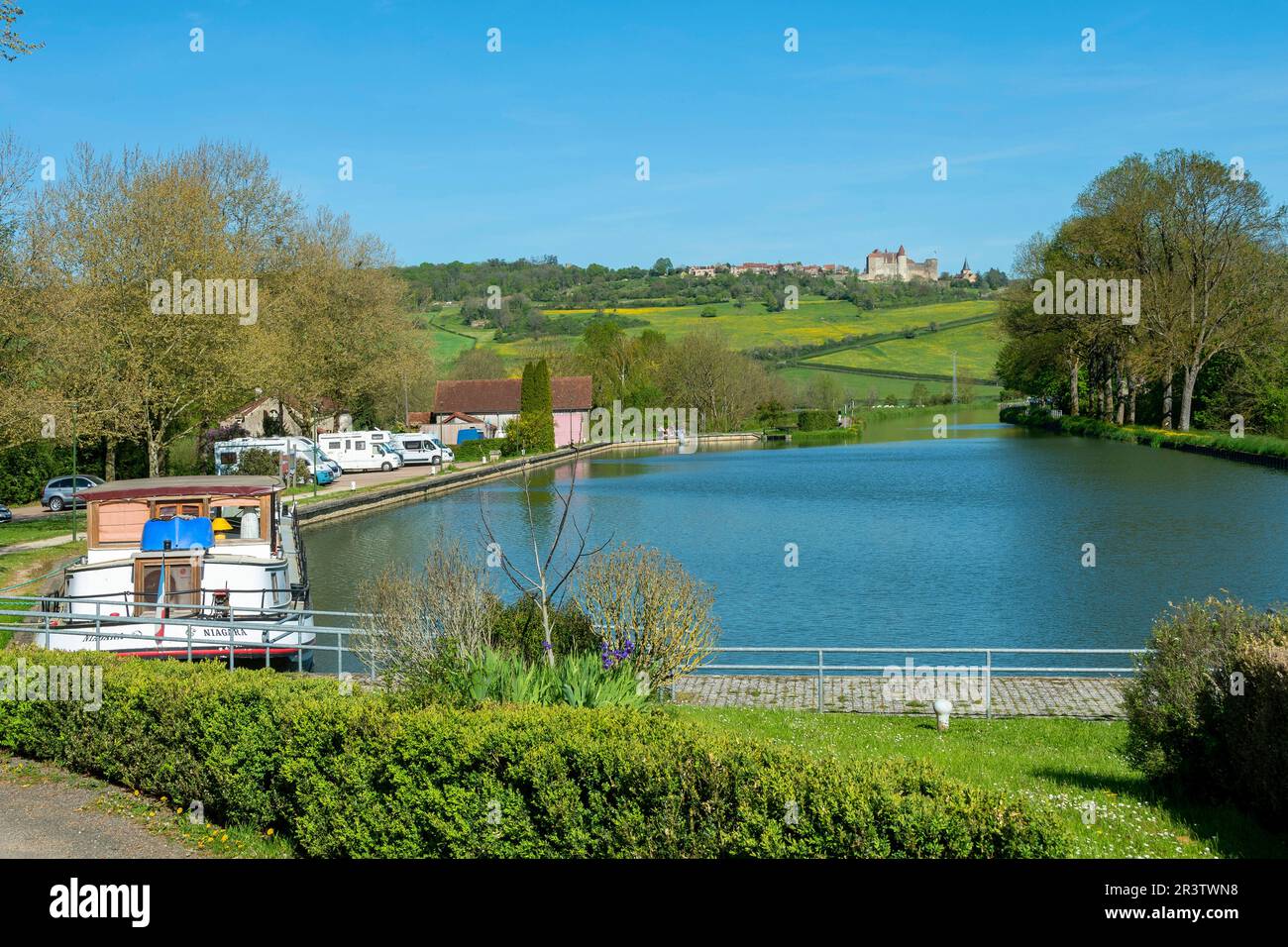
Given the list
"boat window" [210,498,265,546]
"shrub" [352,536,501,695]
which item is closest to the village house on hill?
"boat window" [210,498,265,546]

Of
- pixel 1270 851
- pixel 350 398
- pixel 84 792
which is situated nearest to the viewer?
pixel 1270 851

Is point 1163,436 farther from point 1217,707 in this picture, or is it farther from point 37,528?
point 1217,707

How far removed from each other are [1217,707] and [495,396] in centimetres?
9154

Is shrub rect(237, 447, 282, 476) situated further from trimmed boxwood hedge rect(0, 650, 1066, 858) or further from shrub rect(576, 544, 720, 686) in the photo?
trimmed boxwood hedge rect(0, 650, 1066, 858)

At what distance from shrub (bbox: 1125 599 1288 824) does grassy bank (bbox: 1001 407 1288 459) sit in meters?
50.1

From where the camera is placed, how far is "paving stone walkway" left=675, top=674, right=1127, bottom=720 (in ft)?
47.9

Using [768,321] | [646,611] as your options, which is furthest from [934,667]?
[768,321]

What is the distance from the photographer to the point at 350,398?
6512 cm

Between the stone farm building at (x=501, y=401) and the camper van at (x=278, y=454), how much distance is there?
3704 centimetres

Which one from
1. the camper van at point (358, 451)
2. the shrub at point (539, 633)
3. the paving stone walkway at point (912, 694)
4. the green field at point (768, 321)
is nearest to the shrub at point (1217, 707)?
the paving stone walkway at point (912, 694)
